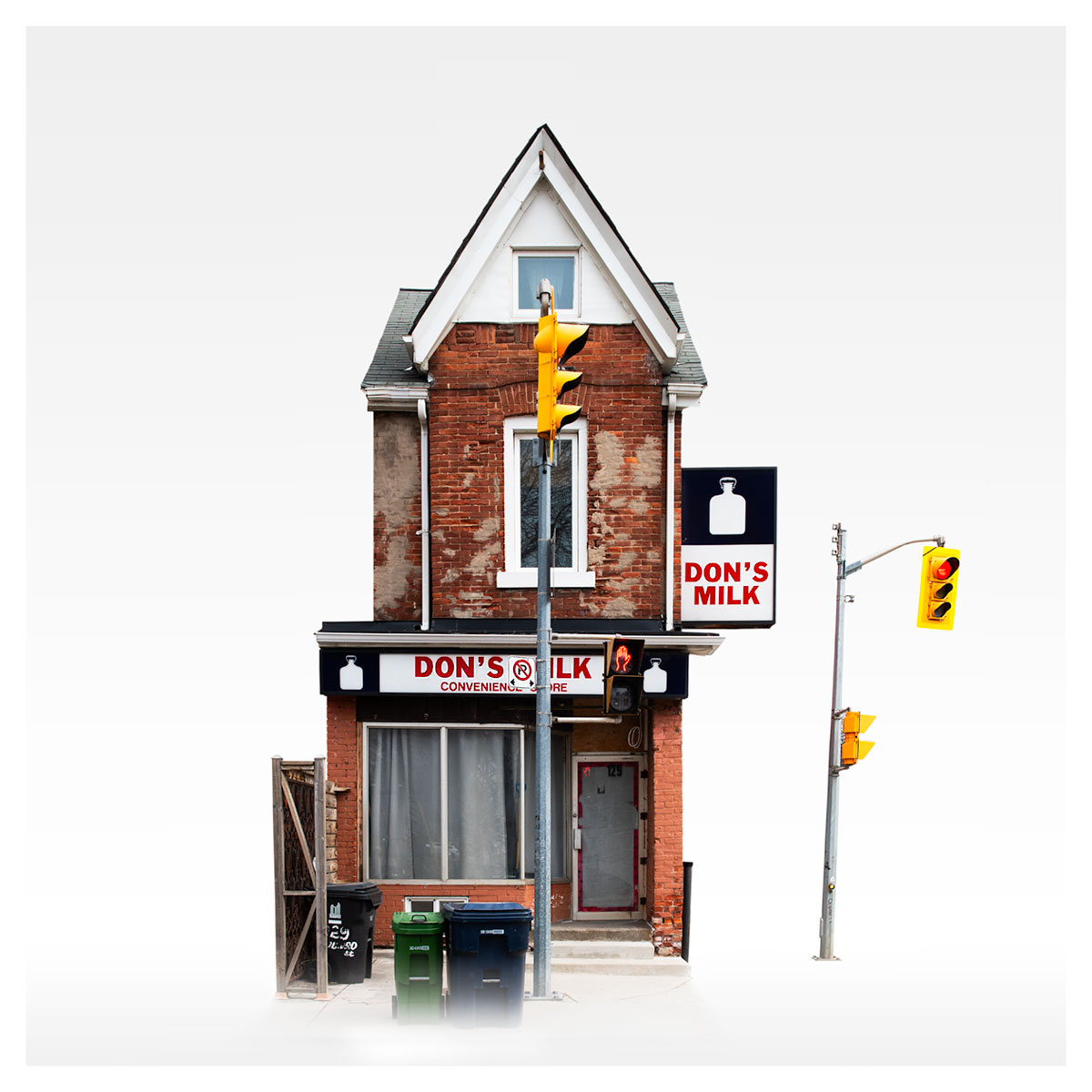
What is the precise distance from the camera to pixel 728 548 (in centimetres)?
2016

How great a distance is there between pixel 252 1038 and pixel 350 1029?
1.10m

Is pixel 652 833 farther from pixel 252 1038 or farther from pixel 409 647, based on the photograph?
pixel 252 1038

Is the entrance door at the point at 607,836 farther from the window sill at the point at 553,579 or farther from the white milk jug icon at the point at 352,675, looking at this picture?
the white milk jug icon at the point at 352,675

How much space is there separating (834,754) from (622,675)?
560 cm

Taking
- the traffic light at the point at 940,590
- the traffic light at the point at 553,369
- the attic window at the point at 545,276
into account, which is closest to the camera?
the traffic light at the point at 553,369

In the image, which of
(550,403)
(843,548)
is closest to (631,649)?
(550,403)

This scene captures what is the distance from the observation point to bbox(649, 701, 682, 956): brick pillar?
19.5 meters

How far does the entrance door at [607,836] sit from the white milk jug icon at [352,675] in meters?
3.46

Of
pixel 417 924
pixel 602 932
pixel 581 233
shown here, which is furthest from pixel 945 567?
pixel 417 924

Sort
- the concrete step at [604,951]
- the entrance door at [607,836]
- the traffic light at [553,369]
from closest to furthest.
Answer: the traffic light at [553,369], the concrete step at [604,951], the entrance door at [607,836]

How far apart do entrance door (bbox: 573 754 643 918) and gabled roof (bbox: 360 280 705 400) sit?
5619 millimetres

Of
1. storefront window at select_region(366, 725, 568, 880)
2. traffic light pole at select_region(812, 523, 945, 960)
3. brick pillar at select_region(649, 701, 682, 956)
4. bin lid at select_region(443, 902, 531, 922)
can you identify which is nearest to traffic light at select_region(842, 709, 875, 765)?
traffic light pole at select_region(812, 523, 945, 960)

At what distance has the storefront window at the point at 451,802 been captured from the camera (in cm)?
1997

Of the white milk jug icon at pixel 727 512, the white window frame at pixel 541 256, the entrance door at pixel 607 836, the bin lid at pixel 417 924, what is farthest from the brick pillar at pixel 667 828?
the white window frame at pixel 541 256
